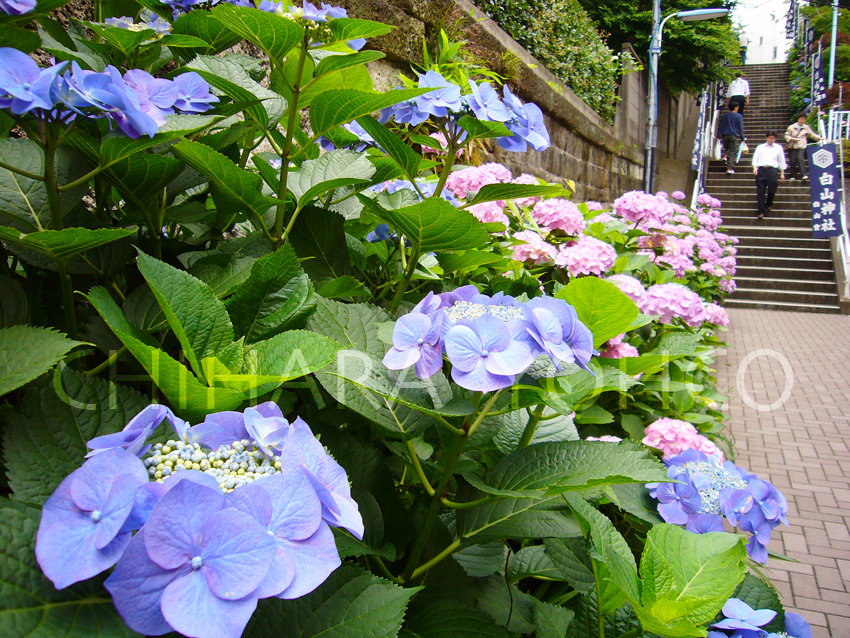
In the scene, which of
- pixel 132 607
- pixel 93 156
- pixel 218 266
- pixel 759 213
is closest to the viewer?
pixel 132 607

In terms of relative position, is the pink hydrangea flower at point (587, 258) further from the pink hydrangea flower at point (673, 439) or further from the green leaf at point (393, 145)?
the green leaf at point (393, 145)

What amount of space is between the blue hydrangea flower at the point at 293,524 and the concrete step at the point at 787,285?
12.1 meters

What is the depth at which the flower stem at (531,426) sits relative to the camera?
88 centimetres

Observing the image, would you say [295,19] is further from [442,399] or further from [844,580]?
[844,580]

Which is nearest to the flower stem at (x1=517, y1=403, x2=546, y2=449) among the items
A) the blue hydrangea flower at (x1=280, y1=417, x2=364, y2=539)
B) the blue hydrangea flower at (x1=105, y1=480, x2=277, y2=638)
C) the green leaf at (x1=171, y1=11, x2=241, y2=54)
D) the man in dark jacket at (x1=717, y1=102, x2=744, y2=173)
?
the blue hydrangea flower at (x1=280, y1=417, x2=364, y2=539)

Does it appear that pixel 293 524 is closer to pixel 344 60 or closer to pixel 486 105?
pixel 344 60

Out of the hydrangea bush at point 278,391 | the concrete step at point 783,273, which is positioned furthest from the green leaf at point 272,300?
the concrete step at point 783,273

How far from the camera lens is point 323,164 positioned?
1.09 metres

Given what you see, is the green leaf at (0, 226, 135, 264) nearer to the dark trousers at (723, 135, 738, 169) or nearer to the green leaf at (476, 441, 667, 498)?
the green leaf at (476, 441, 667, 498)

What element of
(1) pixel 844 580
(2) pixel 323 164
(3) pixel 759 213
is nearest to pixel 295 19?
(2) pixel 323 164

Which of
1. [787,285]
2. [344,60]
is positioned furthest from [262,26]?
[787,285]

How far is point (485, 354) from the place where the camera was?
24.2 inches

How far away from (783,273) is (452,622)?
12.5 metres

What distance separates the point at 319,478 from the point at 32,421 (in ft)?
1.01
